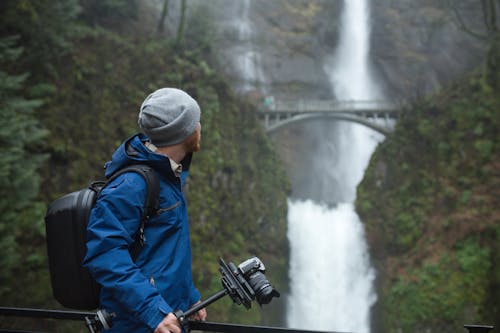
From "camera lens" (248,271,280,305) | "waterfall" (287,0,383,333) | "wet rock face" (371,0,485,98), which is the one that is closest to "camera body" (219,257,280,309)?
"camera lens" (248,271,280,305)

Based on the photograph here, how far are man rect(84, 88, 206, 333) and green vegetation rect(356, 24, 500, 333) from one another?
483 inches

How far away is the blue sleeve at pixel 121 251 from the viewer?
1547 mm

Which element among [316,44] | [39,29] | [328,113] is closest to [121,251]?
[39,29]

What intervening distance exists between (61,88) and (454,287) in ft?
41.5

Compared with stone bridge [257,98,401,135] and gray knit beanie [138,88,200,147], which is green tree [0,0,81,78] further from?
stone bridge [257,98,401,135]

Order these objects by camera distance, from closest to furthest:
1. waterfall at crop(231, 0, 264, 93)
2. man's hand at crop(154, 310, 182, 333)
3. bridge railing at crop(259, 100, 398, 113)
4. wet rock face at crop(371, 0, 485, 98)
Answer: man's hand at crop(154, 310, 182, 333) < bridge railing at crop(259, 100, 398, 113) < wet rock face at crop(371, 0, 485, 98) < waterfall at crop(231, 0, 264, 93)

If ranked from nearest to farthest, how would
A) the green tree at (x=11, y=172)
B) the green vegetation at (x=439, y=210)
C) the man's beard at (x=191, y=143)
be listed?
the man's beard at (x=191, y=143), the green tree at (x=11, y=172), the green vegetation at (x=439, y=210)

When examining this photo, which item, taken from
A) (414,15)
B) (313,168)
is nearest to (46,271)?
(313,168)

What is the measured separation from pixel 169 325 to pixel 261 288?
16.7 inches

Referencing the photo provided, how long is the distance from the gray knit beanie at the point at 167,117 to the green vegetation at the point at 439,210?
12.4 metres

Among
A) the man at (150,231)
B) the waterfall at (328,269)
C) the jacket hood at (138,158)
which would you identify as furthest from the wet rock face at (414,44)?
the jacket hood at (138,158)

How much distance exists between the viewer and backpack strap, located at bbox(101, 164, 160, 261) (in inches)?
66.4

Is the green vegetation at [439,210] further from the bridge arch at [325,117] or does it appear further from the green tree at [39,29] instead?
the green tree at [39,29]

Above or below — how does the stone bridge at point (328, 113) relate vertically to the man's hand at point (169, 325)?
above
